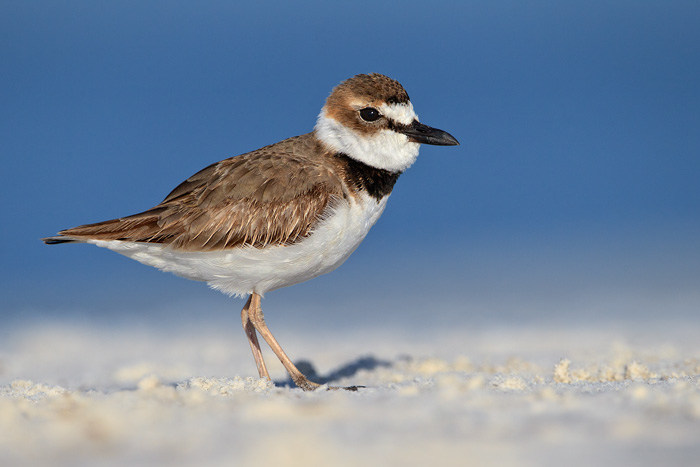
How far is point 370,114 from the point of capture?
22.2 ft

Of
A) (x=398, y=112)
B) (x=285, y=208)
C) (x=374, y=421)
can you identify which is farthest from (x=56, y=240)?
(x=374, y=421)

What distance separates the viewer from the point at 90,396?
5.12 metres

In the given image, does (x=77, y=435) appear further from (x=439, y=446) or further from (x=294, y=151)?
(x=294, y=151)

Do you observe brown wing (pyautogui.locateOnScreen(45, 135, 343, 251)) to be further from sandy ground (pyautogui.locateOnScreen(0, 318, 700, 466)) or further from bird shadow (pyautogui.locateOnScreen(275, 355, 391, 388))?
bird shadow (pyautogui.locateOnScreen(275, 355, 391, 388))

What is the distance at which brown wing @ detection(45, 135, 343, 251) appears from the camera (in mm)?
6230

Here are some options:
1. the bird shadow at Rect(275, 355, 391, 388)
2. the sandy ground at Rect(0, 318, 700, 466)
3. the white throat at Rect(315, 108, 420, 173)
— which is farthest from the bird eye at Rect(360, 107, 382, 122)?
the bird shadow at Rect(275, 355, 391, 388)

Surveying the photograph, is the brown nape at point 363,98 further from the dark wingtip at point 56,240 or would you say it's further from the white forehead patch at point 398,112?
the dark wingtip at point 56,240

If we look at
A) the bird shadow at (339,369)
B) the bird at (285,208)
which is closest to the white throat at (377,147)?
the bird at (285,208)

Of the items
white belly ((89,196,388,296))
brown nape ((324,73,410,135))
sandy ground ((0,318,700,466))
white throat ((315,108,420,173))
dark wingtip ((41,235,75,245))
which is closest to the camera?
sandy ground ((0,318,700,466))

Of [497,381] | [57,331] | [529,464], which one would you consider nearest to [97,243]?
[497,381]

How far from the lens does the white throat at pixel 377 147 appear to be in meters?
6.64

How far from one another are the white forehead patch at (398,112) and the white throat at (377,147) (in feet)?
0.14

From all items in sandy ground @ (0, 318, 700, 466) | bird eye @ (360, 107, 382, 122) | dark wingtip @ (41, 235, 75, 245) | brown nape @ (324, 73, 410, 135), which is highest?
brown nape @ (324, 73, 410, 135)

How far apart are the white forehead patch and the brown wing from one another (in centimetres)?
81
